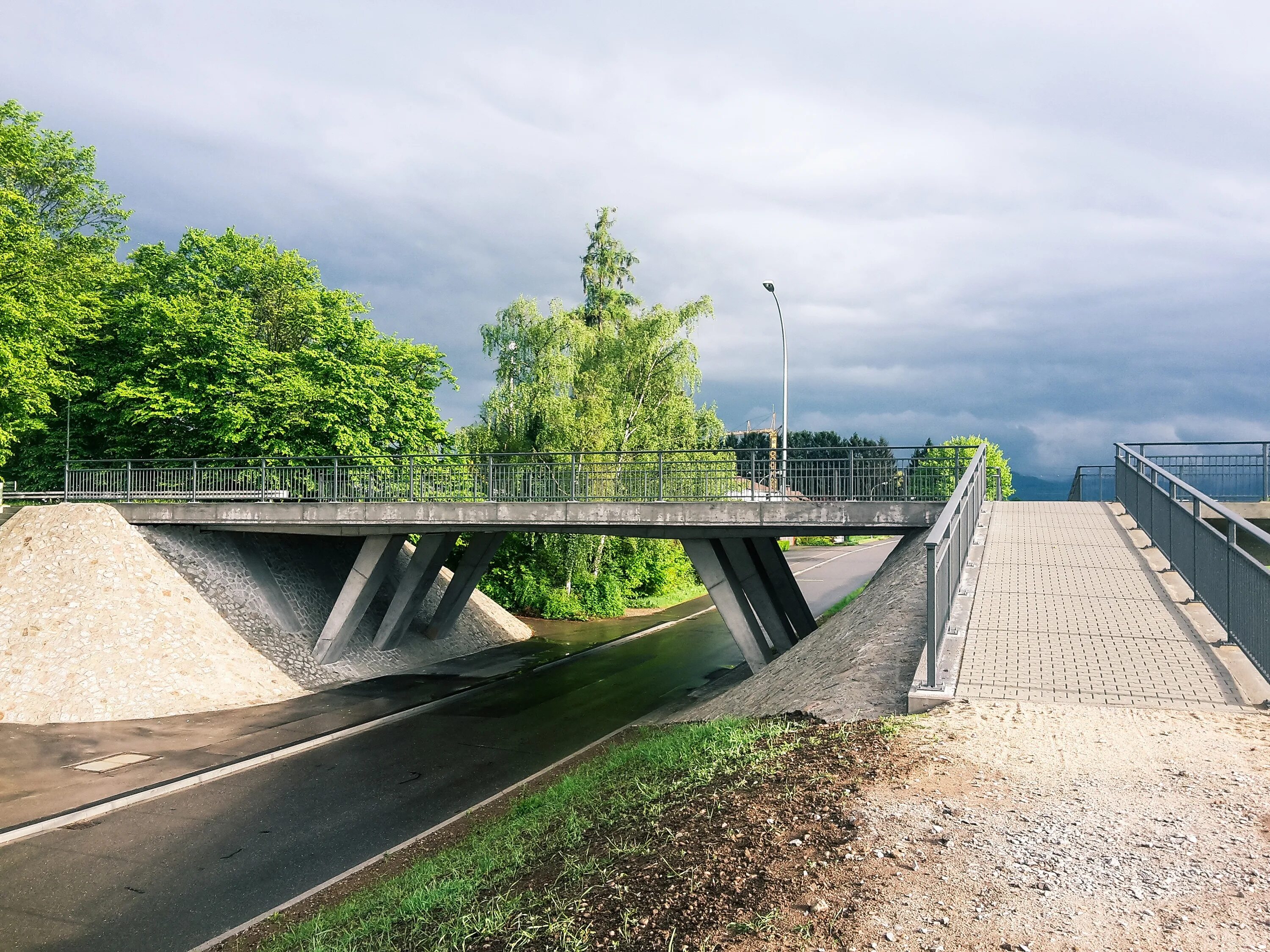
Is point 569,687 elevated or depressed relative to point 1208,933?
depressed

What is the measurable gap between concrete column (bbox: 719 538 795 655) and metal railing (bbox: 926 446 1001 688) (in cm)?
732

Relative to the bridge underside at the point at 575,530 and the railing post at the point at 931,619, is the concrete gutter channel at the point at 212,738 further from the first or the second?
the railing post at the point at 931,619

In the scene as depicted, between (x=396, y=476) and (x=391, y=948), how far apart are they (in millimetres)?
19314

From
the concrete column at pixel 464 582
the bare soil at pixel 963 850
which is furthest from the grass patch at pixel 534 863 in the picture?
the concrete column at pixel 464 582

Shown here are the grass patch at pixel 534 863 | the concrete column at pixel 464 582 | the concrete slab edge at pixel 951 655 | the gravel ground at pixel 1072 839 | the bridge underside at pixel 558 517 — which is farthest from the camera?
the concrete column at pixel 464 582

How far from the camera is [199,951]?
8141mm

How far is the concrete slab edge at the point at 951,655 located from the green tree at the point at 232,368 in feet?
72.5

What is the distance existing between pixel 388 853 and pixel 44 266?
2649 centimetres

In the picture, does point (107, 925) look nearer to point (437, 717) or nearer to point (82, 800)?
point (82, 800)

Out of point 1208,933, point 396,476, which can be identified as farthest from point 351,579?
point 1208,933

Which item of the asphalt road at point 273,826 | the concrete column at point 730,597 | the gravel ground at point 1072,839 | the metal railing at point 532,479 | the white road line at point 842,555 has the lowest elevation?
the white road line at point 842,555

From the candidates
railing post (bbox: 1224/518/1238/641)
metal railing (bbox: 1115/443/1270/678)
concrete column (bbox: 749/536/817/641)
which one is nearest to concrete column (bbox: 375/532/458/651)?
concrete column (bbox: 749/536/817/641)

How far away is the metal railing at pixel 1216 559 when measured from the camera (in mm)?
7766

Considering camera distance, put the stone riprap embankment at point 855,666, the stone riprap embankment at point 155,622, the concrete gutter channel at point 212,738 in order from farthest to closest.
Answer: the stone riprap embankment at point 155,622 → the concrete gutter channel at point 212,738 → the stone riprap embankment at point 855,666
